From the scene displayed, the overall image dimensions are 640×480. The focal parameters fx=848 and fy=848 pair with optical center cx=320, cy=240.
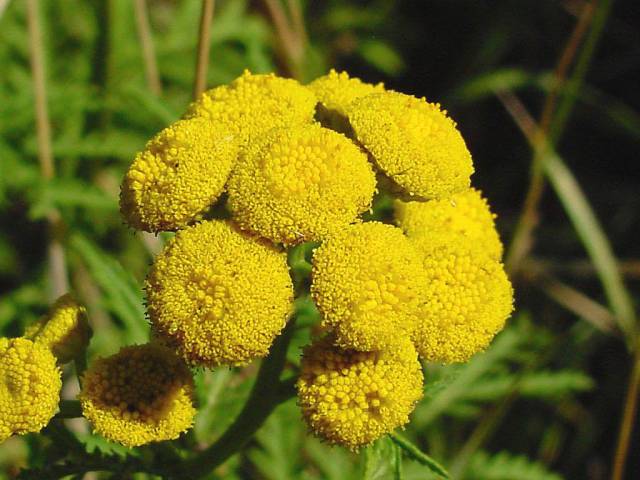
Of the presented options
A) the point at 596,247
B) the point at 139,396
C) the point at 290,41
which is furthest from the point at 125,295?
the point at 596,247

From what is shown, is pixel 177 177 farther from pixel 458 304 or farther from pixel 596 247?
pixel 596 247

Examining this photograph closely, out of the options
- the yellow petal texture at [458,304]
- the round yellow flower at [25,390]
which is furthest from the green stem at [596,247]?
the round yellow flower at [25,390]

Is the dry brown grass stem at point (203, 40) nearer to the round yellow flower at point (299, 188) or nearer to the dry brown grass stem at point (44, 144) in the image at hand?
the dry brown grass stem at point (44, 144)

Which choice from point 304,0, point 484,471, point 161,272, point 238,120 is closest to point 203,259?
point 161,272

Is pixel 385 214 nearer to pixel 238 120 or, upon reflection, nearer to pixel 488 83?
pixel 238 120

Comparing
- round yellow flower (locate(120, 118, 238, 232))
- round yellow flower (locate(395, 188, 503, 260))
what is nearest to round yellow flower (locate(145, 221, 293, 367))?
round yellow flower (locate(120, 118, 238, 232))

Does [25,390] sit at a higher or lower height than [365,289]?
lower

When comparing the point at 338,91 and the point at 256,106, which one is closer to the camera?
the point at 256,106

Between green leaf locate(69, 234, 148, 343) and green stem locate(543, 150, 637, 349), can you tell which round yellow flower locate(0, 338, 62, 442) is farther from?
green stem locate(543, 150, 637, 349)
